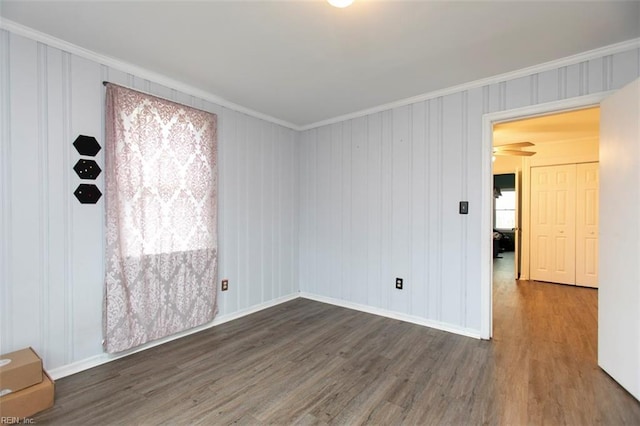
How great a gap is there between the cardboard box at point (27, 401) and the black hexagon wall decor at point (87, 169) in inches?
55.5

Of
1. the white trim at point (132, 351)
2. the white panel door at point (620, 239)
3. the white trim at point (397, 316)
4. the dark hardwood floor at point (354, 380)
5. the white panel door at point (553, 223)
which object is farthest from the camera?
the white panel door at point (553, 223)

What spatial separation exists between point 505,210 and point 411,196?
26.1 feet

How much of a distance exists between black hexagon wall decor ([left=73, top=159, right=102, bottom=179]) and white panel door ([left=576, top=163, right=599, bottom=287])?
6575mm

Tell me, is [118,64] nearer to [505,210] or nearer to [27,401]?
[27,401]

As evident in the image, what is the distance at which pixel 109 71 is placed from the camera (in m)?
2.42

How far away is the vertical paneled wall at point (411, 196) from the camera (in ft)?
8.94

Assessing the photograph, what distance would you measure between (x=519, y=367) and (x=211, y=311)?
9.35ft

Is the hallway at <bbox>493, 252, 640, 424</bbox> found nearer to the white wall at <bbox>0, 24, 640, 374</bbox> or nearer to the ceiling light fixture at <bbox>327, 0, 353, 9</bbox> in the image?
the white wall at <bbox>0, 24, 640, 374</bbox>

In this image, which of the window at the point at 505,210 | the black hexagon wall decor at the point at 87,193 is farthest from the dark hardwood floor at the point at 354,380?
the window at the point at 505,210

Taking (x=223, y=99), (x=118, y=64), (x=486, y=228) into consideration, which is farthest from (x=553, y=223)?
(x=118, y=64)

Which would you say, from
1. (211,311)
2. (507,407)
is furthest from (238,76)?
(507,407)

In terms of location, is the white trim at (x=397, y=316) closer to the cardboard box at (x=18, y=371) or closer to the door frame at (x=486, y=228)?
the door frame at (x=486, y=228)

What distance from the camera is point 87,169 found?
7.56 feet

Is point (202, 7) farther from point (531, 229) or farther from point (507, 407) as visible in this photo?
point (531, 229)
